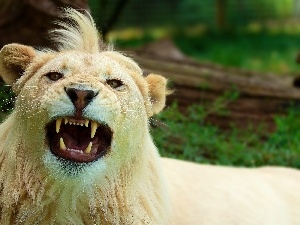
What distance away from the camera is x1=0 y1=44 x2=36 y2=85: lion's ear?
3324 mm

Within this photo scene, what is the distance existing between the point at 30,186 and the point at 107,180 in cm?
33

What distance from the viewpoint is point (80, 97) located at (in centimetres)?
293

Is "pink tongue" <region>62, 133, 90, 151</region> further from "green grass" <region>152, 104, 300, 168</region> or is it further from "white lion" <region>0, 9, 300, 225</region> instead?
"green grass" <region>152, 104, 300, 168</region>

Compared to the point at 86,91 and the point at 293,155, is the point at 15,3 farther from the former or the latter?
the point at 86,91

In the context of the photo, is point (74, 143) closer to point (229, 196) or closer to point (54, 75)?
point (54, 75)

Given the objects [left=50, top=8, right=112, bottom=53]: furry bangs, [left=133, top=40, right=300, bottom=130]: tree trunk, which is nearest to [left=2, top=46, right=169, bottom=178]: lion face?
[left=50, top=8, right=112, bottom=53]: furry bangs

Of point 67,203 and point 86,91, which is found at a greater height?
point 86,91

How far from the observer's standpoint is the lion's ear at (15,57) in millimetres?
3324

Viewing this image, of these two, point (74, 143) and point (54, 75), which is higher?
point (54, 75)

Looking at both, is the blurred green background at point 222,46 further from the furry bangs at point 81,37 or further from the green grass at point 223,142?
the furry bangs at point 81,37

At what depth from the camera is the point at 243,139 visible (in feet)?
20.6

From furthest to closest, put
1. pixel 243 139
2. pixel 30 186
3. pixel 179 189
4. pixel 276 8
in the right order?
pixel 276 8, pixel 243 139, pixel 179 189, pixel 30 186

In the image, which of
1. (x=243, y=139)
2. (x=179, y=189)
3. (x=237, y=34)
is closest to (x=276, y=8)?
(x=237, y=34)

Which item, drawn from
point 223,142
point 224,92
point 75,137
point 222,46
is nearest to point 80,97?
point 75,137
